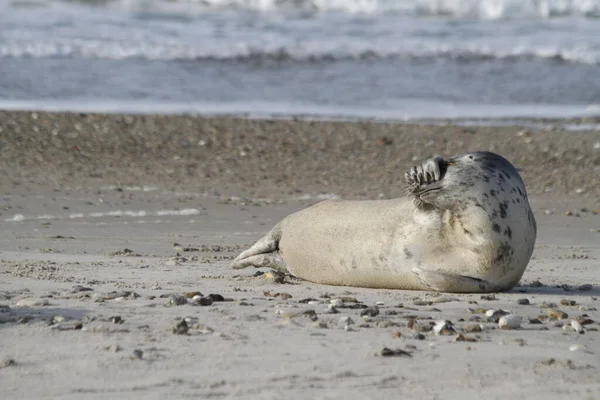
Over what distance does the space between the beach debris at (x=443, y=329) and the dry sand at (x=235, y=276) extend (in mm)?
64

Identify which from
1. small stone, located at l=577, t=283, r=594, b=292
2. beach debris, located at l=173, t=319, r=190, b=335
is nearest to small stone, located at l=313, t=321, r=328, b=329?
beach debris, located at l=173, t=319, r=190, b=335

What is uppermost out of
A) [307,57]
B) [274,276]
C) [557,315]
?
[307,57]

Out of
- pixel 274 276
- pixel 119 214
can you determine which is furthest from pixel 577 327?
pixel 119 214

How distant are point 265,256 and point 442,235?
1095 millimetres

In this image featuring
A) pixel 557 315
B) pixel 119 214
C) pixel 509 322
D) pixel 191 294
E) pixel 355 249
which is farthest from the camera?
pixel 119 214

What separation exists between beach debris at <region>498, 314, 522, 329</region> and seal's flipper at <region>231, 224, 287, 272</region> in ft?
5.59

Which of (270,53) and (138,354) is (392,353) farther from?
(270,53)

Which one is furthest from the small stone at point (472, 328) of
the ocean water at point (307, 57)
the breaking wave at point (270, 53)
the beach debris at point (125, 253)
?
the breaking wave at point (270, 53)

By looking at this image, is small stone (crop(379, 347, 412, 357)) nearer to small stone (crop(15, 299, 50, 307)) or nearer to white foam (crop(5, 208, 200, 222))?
small stone (crop(15, 299, 50, 307))

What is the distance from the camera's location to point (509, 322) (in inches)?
176

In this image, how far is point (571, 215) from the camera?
8594 mm

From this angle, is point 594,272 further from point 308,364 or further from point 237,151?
point 237,151

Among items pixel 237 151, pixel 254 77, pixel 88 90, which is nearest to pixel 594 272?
pixel 237 151

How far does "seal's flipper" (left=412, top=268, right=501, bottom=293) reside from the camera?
5262mm
